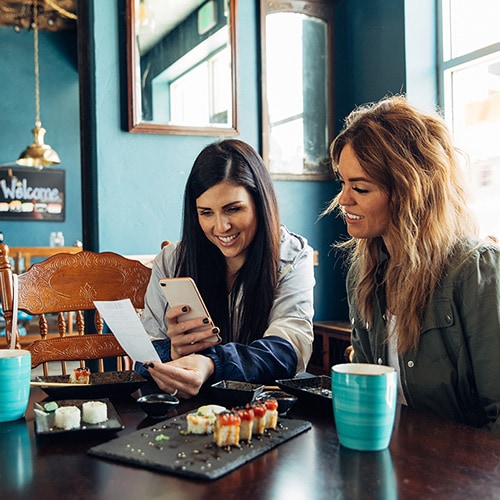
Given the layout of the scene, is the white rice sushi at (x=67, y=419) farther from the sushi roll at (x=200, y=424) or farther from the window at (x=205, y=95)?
the window at (x=205, y=95)

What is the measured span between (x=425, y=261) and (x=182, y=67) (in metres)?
2.03

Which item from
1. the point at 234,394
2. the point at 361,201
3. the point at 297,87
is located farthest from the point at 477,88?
the point at 234,394

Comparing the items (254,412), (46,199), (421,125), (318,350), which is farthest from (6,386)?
(46,199)

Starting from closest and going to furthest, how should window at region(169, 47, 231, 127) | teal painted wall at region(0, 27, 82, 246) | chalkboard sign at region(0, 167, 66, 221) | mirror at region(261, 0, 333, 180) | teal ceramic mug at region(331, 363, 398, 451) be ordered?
1. teal ceramic mug at region(331, 363, 398, 451)
2. window at region(169, 47, 231, 127)
3. mirror at region(261, 0, 333, 180)
4. teal painted wall at region(0, 27, 82, 246)
5. chalkboard sign at region(0, 167, 66, 221)

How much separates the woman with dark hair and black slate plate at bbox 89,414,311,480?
57 cm

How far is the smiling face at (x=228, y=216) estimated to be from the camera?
5.43 ft

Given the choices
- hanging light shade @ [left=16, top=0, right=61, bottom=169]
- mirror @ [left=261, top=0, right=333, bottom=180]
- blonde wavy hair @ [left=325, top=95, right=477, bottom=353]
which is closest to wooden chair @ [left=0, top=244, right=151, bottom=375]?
blonde wavy hair @ [left=325, top=95, right=477, bottom=353]

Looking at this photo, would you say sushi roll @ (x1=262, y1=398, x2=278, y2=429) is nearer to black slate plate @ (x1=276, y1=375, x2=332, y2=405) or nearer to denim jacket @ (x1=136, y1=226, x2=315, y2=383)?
black slate plate @ (x1=276, y1=375, x2=332, y2=405)

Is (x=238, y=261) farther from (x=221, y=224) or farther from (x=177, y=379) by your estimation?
(x=177, y=379)

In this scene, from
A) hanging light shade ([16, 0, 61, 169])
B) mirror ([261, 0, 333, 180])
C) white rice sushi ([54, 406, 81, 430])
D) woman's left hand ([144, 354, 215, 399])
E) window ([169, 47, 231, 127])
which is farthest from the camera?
hanging light shade ([16, 0, 61, 169])

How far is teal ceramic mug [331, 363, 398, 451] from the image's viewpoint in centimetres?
80

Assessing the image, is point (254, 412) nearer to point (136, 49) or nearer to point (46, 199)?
point (136, 49)

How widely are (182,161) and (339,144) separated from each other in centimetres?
170

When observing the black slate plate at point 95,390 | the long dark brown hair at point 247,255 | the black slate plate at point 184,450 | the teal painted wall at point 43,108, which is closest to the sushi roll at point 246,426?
the black slate plate at point 184,450
